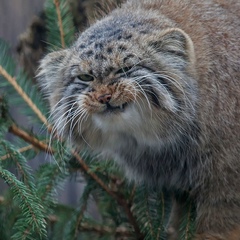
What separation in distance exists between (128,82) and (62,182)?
2.28 feet

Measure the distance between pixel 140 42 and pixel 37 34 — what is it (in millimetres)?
1972

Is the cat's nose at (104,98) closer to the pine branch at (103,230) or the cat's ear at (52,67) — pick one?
the cat's ear at (52,67)

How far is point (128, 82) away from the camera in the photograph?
9.76 ft

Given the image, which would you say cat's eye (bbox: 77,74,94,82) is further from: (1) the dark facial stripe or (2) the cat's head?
(1) the dark facial stripe

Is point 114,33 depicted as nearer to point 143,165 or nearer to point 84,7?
point 143,165

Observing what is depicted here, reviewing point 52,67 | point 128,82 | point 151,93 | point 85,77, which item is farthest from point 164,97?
point 52,67

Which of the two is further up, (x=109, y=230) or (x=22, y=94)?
(x=22, y=94)

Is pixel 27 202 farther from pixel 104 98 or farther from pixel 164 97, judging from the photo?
pixel 164 97

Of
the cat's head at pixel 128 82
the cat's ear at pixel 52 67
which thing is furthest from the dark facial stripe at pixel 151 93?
the cat's ear at pixel 52 67

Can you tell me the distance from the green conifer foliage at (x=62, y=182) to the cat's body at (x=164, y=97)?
11 centimetres

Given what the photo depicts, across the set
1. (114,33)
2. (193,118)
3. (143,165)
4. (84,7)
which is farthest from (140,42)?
(84,7)

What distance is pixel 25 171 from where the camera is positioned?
118 inches

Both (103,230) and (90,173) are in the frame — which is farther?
(103,230)

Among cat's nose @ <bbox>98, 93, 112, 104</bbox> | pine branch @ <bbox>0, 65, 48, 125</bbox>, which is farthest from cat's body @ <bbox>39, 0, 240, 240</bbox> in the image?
pine branch @ <bbox>0, 65, 48, 125</bbox>
